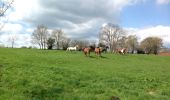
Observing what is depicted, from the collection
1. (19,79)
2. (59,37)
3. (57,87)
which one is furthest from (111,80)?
(59,37)

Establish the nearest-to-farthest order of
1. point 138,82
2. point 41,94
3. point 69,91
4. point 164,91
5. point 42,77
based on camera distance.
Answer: point 41,94
point 69,91
point 164,91
point 42,77
point 138,82

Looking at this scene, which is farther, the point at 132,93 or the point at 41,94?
the point at 132,93

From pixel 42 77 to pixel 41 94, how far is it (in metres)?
4.38

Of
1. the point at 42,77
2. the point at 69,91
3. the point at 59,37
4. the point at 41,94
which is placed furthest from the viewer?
the point at 59,37

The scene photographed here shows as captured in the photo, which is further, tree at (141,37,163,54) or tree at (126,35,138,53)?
tree at (126,35,138,53)

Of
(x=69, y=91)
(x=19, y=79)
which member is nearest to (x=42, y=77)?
(x=19, y=79)

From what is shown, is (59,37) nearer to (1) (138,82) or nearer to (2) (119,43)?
(2) (119,43)

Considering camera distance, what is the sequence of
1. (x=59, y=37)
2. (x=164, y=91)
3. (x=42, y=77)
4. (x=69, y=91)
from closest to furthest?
(x=69, y=91) → (x=164, y=91) → (x=42, y=77) → (x=59, y=37)

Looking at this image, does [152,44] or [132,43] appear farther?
[132,43]

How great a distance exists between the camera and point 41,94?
51.9 feet

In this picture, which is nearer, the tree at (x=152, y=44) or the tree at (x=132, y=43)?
the tree at (x=152, y=44)

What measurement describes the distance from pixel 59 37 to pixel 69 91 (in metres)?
106

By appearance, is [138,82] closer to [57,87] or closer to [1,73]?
[57,87]

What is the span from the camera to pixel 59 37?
403ft
